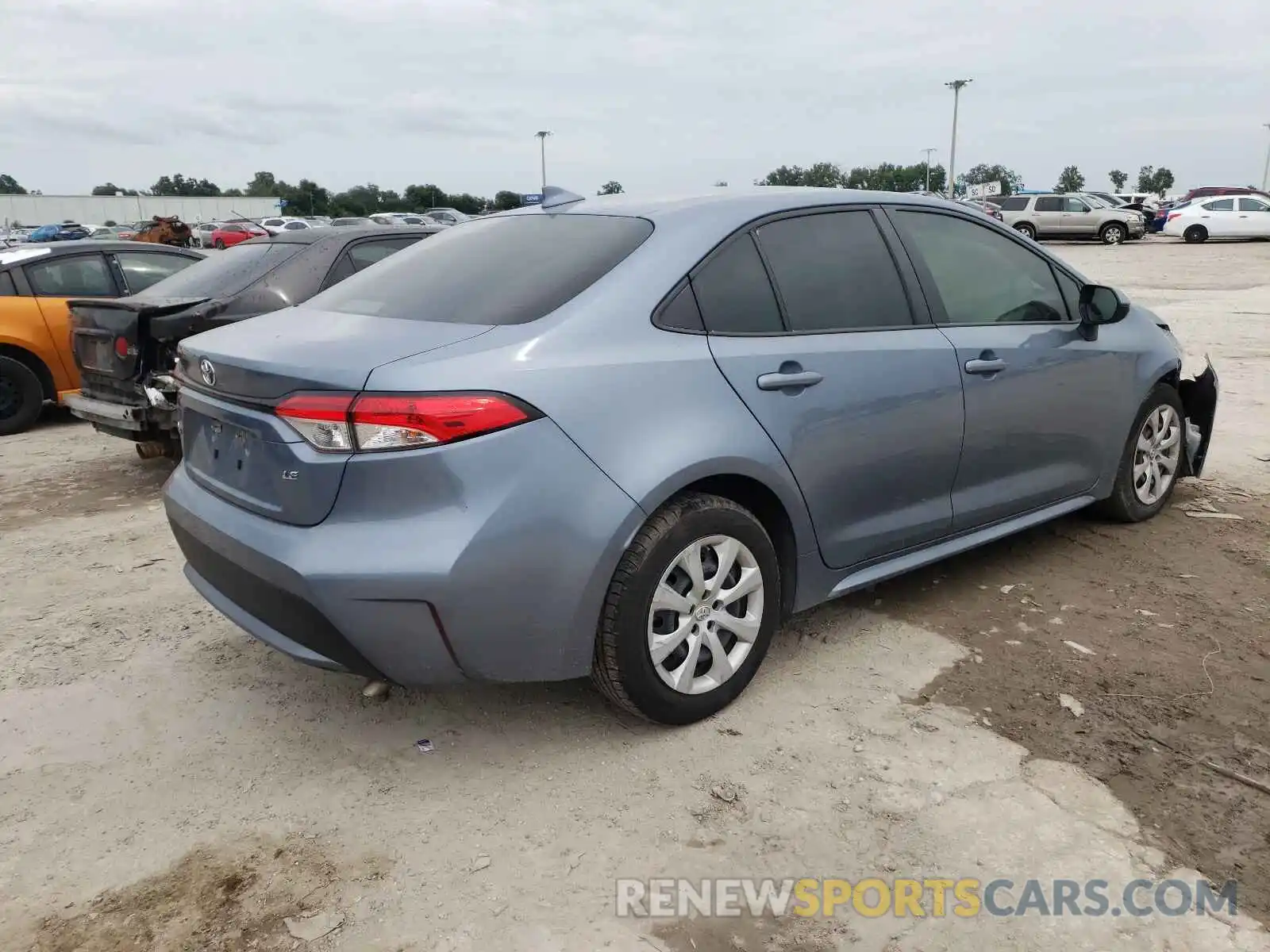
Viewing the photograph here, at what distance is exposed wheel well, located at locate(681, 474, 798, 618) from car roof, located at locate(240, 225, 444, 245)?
369 centimetres

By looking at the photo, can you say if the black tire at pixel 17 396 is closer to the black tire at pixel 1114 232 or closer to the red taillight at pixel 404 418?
the red taillight at pixel 404 418

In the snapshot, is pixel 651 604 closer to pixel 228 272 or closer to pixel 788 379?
pixel 788 379

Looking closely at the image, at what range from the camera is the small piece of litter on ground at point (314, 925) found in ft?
7.16

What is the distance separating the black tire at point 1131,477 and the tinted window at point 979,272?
0.79m

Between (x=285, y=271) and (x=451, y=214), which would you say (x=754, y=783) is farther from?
(x=451, y=214)

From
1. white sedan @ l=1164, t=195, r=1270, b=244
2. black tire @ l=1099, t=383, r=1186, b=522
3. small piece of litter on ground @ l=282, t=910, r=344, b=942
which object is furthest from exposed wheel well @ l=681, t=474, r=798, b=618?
white sedan @ l=1164, t=195, r=1270, b=244

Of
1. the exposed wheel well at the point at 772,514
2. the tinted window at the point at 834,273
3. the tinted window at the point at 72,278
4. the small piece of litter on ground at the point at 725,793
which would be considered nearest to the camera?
the small piece of litter on ground at the point at 725,793

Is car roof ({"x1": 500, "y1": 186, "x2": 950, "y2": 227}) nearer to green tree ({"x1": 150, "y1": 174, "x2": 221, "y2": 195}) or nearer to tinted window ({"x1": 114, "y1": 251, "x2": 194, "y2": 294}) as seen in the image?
tinted window ({"x1": 114, "y1": 251, "x2": 194, "y2": 294})

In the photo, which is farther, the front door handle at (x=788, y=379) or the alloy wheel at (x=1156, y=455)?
the alloy wheel at (x=1156, y=455)

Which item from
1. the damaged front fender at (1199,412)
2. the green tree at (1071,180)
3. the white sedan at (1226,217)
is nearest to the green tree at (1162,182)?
the green tree at (1071,180)

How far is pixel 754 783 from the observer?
2.71 m

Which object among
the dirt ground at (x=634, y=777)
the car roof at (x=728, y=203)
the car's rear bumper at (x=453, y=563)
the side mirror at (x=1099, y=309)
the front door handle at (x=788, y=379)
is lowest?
the dirt ground at (x=634, y=777)

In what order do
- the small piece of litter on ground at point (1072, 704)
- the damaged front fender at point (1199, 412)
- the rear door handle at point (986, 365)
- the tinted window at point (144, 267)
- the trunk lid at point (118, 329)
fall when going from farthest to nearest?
the tinted window at point (144, 267) → the trunk lid at point (118, 329) → the damaged front fender at point (1199, 412) → the rear door handle at point (986, 365) → the small piece of litter on ground at point (1072, 704)

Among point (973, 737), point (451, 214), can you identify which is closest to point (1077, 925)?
point (973, 737)
